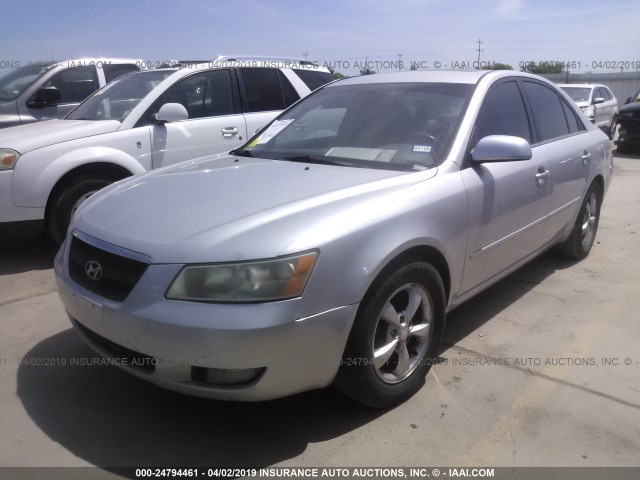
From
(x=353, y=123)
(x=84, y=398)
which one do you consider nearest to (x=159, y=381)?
(x=84, y=398)

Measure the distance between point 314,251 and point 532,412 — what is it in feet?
4.77

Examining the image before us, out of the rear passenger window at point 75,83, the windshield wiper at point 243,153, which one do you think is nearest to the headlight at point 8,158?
the windshield wiper at point 243,153

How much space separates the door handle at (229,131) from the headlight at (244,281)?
373 centimetres

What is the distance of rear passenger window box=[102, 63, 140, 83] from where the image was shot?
794 centimetres

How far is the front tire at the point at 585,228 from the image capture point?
194 inches

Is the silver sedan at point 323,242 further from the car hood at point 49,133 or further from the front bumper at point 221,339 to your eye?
the car hood at point 49,133

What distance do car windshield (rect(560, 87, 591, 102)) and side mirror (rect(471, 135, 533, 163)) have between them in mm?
12163

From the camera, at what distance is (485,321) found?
391 centimetres

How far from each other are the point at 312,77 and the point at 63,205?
342 centimetres

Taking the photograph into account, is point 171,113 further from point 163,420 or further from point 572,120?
point 572,120

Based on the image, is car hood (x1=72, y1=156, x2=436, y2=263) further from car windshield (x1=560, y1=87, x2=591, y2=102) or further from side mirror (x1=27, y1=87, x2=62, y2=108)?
car windshield (x1=560, y1=87, x2=591, y2=102)

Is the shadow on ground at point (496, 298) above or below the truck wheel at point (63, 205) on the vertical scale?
below

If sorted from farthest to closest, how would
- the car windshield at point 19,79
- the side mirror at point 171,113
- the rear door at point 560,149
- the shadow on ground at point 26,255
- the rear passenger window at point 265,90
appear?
the car windshield at point 19,79 → the rear passenger window at point 265,90 → the side mirror at point 171,113 → the shadow on ground at point 26,255 → the rear door at point 560,149

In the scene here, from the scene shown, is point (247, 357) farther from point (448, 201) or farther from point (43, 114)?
point (43, 114)
